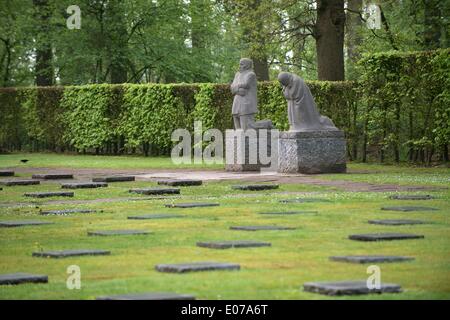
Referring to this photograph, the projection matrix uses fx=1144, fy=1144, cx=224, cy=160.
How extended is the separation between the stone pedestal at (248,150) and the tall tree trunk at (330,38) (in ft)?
24.9

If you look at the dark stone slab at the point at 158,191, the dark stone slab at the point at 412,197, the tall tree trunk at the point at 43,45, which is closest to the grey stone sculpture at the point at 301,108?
the dark stone slab at the point at 158,191

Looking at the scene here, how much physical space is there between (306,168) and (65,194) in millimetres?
7216

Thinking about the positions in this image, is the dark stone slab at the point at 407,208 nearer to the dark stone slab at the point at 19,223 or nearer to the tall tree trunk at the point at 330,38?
the dark stone slab at the point at 19,223

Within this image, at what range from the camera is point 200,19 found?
5300 cm

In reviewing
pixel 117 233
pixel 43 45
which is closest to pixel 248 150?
pixel 117 233

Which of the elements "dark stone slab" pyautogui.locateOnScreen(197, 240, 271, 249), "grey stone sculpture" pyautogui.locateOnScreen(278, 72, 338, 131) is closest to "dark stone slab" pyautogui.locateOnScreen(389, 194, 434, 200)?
"dark stone slab" pyautogui.locateOnScreen(197, 240, 271, 249)

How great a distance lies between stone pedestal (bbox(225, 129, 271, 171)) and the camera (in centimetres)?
2705

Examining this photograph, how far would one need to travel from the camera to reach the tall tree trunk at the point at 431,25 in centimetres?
3590

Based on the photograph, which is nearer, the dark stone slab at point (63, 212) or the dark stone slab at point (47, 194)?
the dark stone slab at point (63, 212)

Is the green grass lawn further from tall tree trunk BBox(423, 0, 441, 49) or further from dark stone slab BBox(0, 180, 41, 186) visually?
tall tree trunk BBox(423, 0, 441, 49)

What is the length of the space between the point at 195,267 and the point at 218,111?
25.5 metres

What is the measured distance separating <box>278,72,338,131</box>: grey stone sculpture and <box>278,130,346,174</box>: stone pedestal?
0.19 metres
